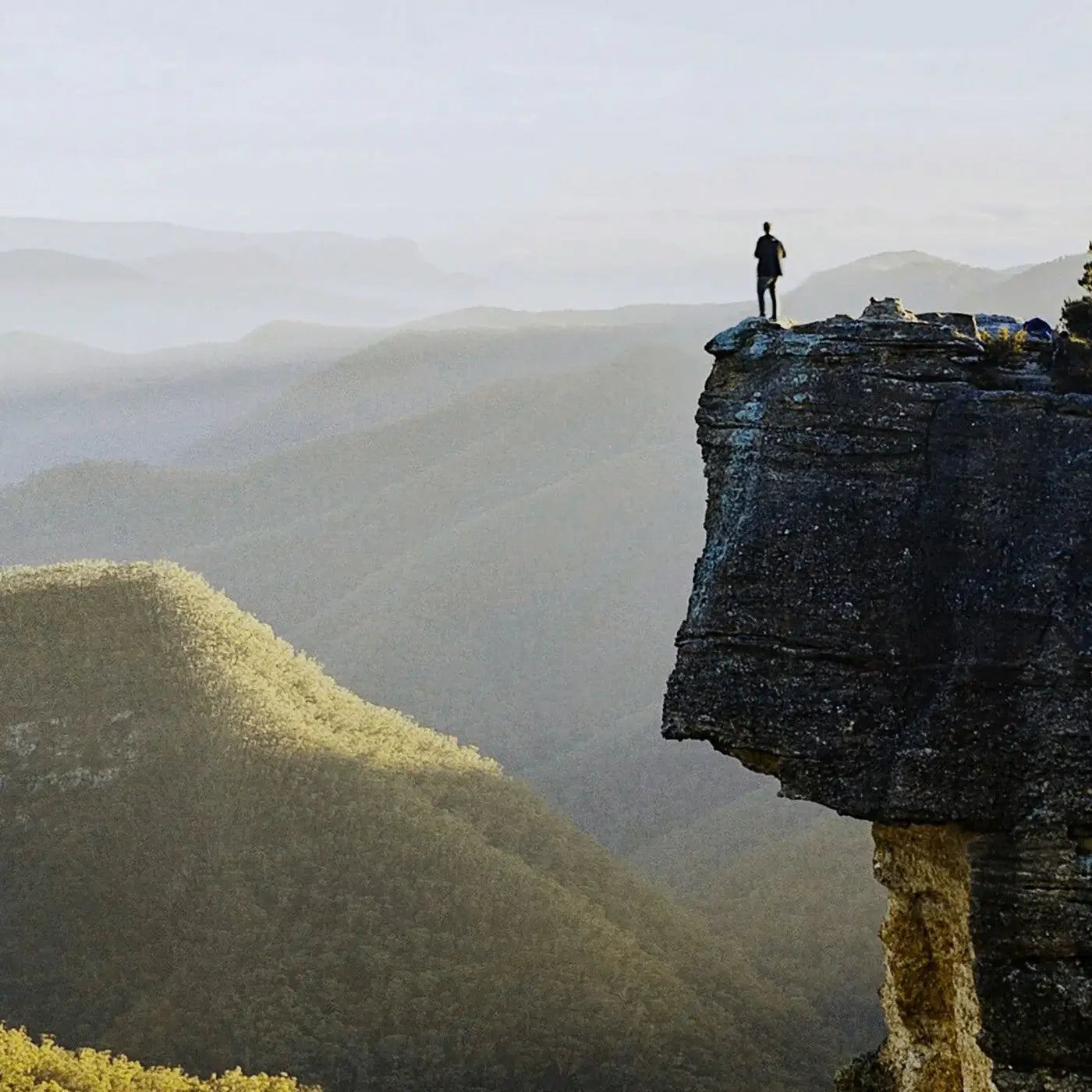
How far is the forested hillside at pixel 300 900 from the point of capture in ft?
89.8

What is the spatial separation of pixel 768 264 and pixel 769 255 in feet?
0.43

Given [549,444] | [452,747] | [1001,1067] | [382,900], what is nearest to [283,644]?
[452,747]

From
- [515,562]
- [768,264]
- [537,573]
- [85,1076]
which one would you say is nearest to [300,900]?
[85,1076]

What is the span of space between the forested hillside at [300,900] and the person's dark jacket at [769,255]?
14.1 metres

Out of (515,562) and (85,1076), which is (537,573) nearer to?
(515,562)

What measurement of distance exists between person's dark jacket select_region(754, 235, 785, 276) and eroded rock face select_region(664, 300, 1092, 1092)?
4.18 metres

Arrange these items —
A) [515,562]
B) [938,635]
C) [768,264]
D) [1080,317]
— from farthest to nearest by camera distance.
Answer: [515,562] → [768,264] → [1080,317] → [938,635]

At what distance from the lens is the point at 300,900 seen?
30875 millimetres

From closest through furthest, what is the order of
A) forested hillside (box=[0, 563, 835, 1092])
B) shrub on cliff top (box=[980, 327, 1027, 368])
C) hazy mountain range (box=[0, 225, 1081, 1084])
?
shrub on cliff top (box=[980, 327, 1027, 368]) < forested hillside (box=[0, 563, 835, 1092]) < hazy mountain range (box=[0, 225, 1081, 1084])

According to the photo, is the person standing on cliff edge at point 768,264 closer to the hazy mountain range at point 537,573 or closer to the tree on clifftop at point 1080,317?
the tree on clifftop at point 1080,317

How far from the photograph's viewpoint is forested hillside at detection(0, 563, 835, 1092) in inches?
1077

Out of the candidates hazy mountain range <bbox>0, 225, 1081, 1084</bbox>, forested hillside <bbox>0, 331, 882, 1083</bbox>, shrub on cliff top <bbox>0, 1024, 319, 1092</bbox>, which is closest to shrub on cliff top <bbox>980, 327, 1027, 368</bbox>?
shrub on cliff top <bbox>0, 1024, 319, 1092</bbox>

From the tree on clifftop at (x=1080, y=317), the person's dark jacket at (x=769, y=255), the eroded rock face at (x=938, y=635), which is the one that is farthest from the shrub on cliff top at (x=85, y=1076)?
the tree on clifftop at (x=1080, y=317)

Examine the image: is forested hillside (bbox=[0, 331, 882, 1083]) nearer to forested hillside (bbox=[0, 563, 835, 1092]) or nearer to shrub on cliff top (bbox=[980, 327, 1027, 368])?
forested hillside (bbox=[0, 563, 835, 1092])
